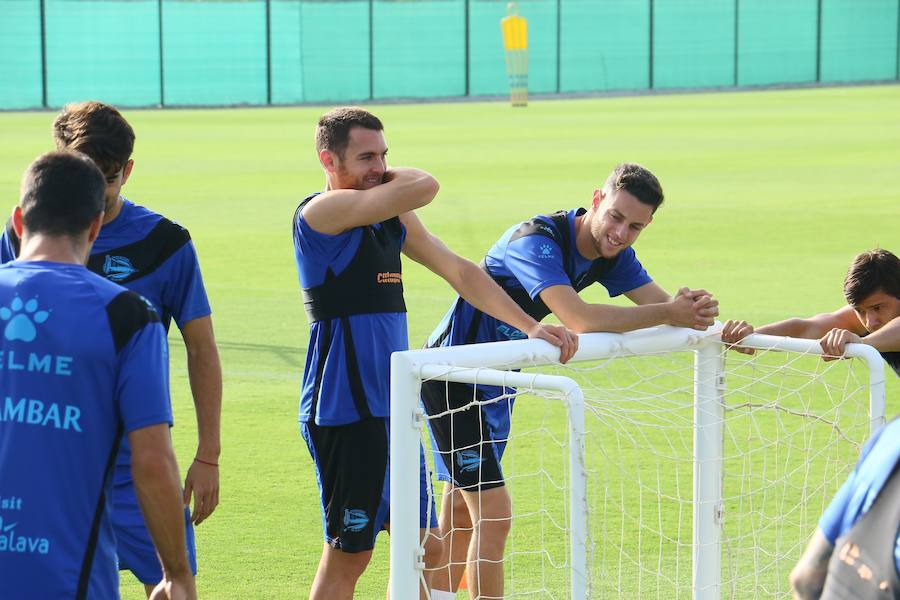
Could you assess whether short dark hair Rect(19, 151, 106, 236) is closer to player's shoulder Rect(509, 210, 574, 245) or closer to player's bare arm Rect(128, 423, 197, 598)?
player's bare arm Rect(128, 423, 197, 598)

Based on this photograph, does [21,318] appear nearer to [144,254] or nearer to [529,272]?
[144,254]

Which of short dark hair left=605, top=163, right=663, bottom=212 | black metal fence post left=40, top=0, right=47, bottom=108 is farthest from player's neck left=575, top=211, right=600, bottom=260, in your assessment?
black metal fence post left=40, top=0, right=47, bottom=108

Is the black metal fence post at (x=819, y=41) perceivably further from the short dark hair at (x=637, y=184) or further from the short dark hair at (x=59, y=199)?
the short dark hair at (x=59, y=199)

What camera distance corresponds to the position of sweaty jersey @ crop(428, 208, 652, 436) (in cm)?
488

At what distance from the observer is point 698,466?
5.05 meters

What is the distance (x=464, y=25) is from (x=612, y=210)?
42196 mm

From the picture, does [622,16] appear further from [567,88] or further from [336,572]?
[336,572]

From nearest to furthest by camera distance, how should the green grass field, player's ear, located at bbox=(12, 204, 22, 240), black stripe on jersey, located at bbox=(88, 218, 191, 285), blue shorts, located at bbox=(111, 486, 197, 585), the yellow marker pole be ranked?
1. player's ear, located at bbox=(12, 204, 22, 240)
2. blue shorts, located at bbox=(111, 486, 197, 585)
3. black stripe on jersey, located at bbox=(88, 218, 191, 285)
4. the green grass field
5. the yellow marker pole

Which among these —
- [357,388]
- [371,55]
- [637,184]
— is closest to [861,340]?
[637,184]

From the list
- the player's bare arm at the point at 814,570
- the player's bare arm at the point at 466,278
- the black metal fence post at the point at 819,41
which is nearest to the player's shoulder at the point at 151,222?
the player's bare arm at the point at 466,278

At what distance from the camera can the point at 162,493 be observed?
9.89 ft

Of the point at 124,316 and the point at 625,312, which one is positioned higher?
the point at 124,316

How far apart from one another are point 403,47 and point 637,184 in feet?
136

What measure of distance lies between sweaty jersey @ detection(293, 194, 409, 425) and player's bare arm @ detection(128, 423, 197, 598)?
1.33 meters
